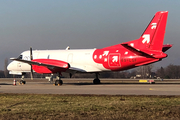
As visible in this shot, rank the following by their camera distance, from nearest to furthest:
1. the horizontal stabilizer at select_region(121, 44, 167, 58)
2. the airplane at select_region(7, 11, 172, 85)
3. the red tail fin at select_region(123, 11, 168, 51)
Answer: the horizontal stabilizer at select_region(121, 44, 167, 58)
the red tail fin at select_region(123, 11, 168, 51)
the airplane at select_region(7, 11, 172, 85)

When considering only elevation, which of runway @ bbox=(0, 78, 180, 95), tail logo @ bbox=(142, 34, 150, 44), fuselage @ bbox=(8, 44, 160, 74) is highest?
tail logo @ bbox=(142, 34, 150, 44)

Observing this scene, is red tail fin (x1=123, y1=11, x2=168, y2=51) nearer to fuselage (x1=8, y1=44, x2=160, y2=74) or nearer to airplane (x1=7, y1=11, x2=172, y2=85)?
airplane (x1=7, y1=11, x2=172, y2=85)

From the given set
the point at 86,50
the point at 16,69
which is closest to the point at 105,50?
the point at 86,50

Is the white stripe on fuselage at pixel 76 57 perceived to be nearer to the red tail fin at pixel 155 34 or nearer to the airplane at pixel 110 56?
the airplane at pixel 110 56

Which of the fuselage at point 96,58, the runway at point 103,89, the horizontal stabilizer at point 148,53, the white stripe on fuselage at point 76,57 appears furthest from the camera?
the white stripe on fuselage at point 76,57

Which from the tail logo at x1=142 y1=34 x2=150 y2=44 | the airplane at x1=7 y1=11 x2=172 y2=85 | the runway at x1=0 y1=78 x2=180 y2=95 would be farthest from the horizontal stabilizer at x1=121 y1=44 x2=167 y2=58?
the runway at x1=0 y1=78 x2=180 y2=95

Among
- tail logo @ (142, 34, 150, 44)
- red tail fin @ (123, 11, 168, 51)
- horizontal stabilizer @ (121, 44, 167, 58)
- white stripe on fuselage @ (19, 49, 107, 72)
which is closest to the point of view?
horizontal stabilizer @ (121, 44, 167, 58)

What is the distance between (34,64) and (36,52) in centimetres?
561

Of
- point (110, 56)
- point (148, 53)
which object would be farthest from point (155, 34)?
point (110, 56)

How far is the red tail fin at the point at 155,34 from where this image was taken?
91.6ft

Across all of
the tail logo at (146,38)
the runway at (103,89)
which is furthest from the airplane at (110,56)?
the runway at (103,89)

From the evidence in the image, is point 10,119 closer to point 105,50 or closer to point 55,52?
point 105,50

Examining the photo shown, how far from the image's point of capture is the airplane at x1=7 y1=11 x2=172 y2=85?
92.0ft

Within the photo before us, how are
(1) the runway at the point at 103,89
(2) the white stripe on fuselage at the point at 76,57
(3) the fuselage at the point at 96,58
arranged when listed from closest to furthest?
(1) the runway at the point at 103,89
(3) the fuselage at the point at 96,58
(2) the white stripe on fuselage at the point at 76,57
